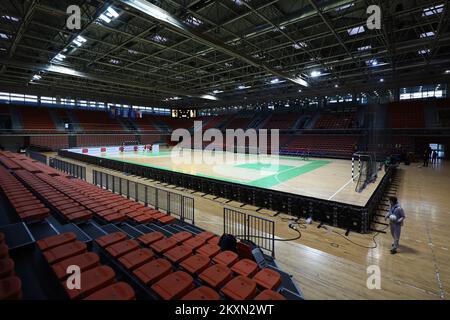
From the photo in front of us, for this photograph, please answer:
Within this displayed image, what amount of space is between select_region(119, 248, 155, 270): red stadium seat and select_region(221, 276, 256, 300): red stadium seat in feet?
4.14

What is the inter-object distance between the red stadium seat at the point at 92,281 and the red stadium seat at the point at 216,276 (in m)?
1.16

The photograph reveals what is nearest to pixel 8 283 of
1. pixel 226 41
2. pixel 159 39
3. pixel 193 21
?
pixel 193 21

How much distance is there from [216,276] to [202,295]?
0.49 metres

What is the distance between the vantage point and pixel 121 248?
3.60 metres

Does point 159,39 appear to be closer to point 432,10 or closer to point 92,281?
point 432,10

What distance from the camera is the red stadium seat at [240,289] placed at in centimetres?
270

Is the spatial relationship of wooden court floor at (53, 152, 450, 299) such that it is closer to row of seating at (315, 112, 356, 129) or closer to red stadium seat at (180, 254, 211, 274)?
red stadium seat at (180, 254, 211, 274)

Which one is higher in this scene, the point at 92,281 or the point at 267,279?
the point at 92,281

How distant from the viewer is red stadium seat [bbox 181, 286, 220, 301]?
256 cm

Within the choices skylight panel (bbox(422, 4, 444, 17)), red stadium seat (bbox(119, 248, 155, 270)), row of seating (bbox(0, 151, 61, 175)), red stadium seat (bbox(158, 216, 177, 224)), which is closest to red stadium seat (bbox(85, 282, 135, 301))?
red stadium seat (bbox(119, 248, 155, 270))

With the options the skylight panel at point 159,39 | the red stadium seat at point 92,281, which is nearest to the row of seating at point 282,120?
the skylight panel at point 159,39

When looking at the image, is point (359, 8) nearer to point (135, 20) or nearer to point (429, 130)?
point (135, 20)

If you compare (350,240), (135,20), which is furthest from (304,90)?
(350,240)
